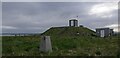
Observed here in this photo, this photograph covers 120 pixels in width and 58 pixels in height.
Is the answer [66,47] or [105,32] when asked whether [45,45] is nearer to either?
[66,47]

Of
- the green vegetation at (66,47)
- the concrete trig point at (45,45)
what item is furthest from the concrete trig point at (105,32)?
the concrete trig point at (45,45)

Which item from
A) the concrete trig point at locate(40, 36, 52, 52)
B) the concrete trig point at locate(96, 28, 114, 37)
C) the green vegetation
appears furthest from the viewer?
the concrete trig point at locate(96, 28, 114, 37)

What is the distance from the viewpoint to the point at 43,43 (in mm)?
11352

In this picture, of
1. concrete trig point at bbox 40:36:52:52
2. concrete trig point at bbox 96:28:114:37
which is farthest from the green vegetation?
concrete trig point at bbox 96:28:114:37

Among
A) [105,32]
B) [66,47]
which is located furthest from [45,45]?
[105,32]

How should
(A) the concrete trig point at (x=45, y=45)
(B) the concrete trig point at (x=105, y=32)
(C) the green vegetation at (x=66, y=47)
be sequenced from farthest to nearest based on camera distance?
(B) the concrete trig point at (x=105, y=32), (A) the concrete trig point at (x=45, y=45), (C) the green vegetation at (x=66, y=47)

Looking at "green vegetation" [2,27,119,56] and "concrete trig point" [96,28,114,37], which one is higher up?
"concrete trig point" [96,28,114,37]

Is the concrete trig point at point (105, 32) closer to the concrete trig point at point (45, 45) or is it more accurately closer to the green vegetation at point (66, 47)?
the green vegetation at point (66, 47)

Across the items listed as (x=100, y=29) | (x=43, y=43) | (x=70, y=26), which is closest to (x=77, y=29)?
(x=70, y=26)

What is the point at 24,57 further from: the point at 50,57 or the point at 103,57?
the point at 103,57

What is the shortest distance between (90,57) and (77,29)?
3873 centimetres

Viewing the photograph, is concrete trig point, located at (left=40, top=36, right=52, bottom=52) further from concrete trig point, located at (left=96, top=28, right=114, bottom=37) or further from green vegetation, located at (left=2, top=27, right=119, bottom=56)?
concrete trig point, located at (left=96, top=28, right=114, bottom=37)

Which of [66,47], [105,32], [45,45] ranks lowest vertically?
[66,47]

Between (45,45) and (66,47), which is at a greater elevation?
(45,45)
